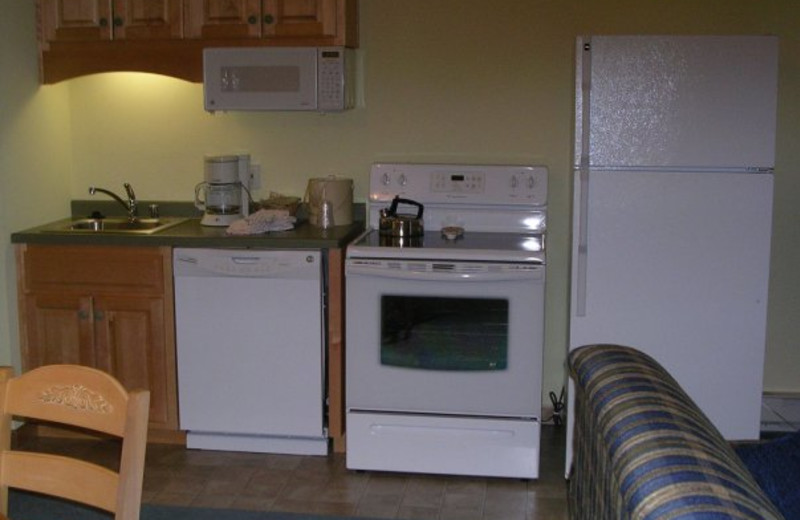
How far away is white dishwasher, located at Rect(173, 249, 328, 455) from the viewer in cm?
394

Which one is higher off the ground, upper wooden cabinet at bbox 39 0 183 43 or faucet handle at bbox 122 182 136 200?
upper wooden cabinet at bbox 39 0 183 43

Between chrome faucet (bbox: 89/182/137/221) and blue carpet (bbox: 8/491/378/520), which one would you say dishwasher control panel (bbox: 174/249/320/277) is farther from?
blue carpet (bbox: 8/491/378/520)

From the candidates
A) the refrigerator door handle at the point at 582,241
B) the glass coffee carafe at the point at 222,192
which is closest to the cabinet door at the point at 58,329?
the glass coffee carafe at the point at 222,192

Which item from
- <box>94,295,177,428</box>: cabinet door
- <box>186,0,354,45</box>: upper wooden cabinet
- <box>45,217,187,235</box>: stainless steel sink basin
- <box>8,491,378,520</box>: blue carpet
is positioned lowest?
<box>8,491,378,520</box>: blue carpet

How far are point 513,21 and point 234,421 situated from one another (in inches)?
78.8

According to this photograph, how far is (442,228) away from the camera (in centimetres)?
429

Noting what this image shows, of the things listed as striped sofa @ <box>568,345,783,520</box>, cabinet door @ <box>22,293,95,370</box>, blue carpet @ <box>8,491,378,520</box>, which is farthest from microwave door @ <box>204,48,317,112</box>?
striped sofa @ <box>568,345,783,520</box>

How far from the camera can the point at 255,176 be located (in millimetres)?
4539

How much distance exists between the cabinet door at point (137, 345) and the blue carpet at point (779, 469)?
2327 mm

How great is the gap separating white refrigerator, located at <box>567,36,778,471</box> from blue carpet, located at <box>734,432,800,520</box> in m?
1.20

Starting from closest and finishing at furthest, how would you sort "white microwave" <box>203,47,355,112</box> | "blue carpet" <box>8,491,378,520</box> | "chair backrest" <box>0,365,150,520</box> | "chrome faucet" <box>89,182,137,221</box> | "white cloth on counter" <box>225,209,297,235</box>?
"chair backrest" <box>0,365,150,520</box>, "blue carpet" <box>8,491,378,520</box>, "white cloth on counter" <box>225,209,297,235</box>, "white microwave" <box>203,47,355,112</box>, "chrome faucet" <box>89,182,137,221</box>

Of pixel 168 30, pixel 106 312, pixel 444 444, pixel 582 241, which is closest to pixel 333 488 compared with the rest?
pixel 444 444

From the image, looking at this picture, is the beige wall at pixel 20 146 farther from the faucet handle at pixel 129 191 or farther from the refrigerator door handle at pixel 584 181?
the refrigerator door handle at pixel 584 181

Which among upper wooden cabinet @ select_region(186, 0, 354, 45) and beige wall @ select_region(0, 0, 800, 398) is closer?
upper wooden cabinet @ select_region(186, 0, 354, 45)
